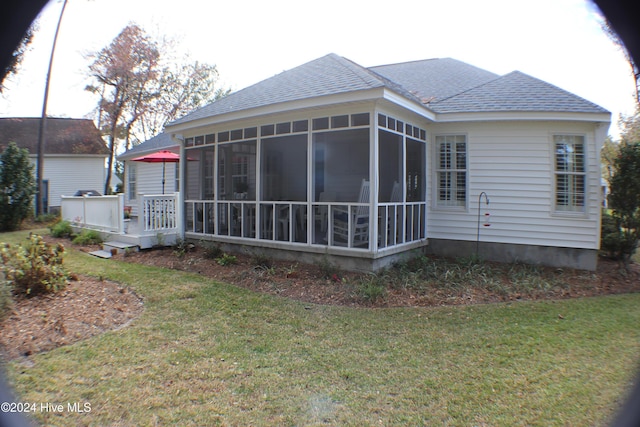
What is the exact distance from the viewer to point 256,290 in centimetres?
602

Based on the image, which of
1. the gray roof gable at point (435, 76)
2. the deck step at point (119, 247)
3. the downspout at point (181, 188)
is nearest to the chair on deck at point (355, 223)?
the gray roof gable at point (435, 76)

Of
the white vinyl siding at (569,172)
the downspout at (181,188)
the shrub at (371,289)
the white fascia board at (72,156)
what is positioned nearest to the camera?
the shrub at (371,289)

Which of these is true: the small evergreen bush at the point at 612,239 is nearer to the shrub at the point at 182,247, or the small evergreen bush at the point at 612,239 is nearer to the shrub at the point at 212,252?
the shrub at the point at 212,252

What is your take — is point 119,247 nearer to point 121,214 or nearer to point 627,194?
point 121,214

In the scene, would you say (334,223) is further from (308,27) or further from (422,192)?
(308,27)

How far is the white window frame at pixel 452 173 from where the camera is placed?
27.9 ft

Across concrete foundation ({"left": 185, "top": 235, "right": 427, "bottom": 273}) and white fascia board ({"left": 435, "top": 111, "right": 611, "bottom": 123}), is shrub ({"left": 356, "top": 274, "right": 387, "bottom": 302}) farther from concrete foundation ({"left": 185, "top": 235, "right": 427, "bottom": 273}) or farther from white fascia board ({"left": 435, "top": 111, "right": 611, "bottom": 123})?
white fascia board ({"left": 435, "top": 111, "right": 611, "bottom": 123})

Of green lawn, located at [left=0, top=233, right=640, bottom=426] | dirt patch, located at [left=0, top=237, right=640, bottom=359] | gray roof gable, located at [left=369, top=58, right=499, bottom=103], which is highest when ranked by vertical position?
gray roof gable, located at [left=369, top=58, right=499, bottom=103]

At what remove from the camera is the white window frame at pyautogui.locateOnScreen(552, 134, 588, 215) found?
7840mm

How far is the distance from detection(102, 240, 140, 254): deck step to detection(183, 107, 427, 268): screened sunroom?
4.24 feet

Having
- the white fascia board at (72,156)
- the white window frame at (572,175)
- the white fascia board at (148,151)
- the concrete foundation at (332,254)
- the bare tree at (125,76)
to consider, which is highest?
the bare tree at (125,76)

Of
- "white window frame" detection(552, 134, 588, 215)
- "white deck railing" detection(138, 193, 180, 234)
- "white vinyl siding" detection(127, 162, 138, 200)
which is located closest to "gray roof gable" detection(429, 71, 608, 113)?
"white window frame" detection(552, 134, 588, 215)

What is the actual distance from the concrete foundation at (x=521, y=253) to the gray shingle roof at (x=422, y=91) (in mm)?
2987

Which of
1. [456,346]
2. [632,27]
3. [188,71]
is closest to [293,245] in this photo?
[456,346]
